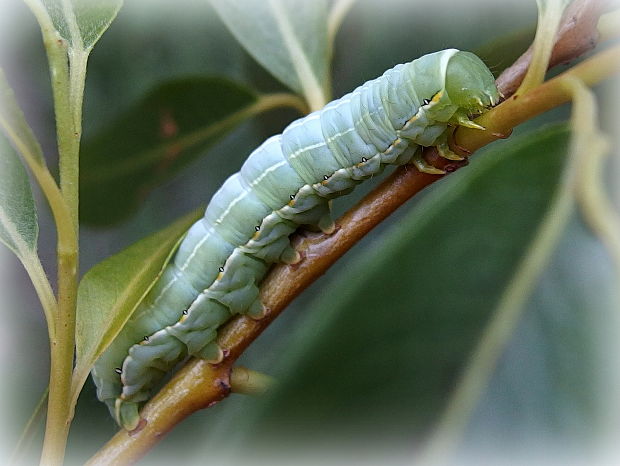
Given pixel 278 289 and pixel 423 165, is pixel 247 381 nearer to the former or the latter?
pixel 278 289

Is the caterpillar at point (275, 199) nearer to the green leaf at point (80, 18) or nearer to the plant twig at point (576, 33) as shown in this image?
the plant twig at point (576, 33)

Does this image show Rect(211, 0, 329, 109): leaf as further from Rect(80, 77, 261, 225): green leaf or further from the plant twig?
Result: the plant twig

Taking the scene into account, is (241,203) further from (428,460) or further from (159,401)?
(428,460)

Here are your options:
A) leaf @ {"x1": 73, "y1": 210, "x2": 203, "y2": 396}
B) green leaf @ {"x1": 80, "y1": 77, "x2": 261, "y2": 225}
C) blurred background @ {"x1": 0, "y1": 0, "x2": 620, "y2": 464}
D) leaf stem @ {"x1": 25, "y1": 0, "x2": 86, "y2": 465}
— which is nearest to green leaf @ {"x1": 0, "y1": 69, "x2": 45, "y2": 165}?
leaf stem @ {"x1": 25, "y1": 0, "x2": 86, "y2": 465}

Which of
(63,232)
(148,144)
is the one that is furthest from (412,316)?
(148,144)

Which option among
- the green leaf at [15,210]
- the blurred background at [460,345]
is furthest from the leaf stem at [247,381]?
the green leaf at [15,210]

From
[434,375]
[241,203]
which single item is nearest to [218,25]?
[241,203]
